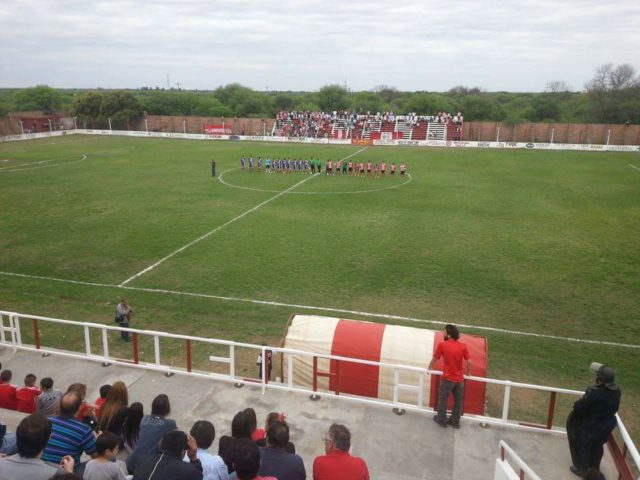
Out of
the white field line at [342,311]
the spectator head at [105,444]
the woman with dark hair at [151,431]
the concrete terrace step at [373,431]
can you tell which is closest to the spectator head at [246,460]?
the spectator head at [105,444]

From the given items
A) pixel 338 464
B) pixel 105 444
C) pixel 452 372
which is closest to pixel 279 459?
pixel 338 464

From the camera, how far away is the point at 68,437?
17.6 feet

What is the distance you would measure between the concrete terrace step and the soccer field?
3.44m

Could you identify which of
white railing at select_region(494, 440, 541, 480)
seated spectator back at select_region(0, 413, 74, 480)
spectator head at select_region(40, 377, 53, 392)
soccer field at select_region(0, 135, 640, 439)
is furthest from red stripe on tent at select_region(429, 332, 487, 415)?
seated spectator back at select_region(0, 413, 74, 480)

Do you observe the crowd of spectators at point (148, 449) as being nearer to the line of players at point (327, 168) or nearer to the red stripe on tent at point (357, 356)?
the red stripe on tent at point (357, 356)

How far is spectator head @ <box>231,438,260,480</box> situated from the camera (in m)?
4.36

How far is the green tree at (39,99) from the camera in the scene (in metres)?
105

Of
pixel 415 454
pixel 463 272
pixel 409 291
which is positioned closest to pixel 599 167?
pixel 463 272

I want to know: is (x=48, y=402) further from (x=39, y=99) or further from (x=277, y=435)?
(x=39, y=99)

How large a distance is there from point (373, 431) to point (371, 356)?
1.81 meters

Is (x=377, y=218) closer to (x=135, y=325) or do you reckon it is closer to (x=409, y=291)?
(x=409, y=291)

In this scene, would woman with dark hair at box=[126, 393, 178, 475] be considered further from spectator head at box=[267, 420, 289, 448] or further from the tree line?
the tree line

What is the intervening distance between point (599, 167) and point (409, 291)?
108 ft

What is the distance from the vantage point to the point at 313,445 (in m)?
7.20
